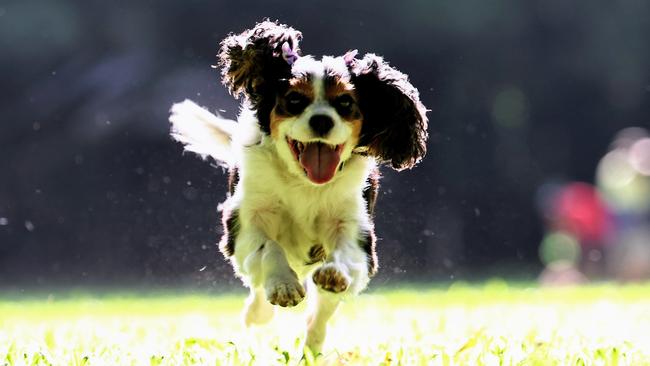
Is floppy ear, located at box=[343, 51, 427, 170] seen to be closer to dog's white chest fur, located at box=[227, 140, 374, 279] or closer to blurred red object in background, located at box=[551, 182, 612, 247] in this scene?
dog's white chest fur, located at box=[227, 140, 374, 279]

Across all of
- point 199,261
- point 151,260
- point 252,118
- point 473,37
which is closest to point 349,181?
point 252,118

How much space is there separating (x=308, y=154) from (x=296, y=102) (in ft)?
0.62

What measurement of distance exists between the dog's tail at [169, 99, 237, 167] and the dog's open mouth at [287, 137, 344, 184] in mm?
1135

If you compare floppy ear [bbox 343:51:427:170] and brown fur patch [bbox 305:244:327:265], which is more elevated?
floppy ear [bbox 343:51:427:170]

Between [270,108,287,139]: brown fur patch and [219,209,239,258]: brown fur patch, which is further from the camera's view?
[219,209,239,258]: brown fur patch

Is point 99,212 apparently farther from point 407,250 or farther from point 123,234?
point 407,250

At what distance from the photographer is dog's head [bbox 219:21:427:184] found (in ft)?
12.7

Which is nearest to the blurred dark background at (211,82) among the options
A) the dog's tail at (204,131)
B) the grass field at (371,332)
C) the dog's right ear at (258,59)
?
the grass field at (371,332)

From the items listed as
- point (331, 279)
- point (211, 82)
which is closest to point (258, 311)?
point (331, 279)

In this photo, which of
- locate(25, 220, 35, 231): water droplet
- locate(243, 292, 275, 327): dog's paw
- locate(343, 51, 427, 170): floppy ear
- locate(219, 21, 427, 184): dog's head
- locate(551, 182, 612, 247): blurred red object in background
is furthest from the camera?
locate(25, 220, 35, 231): water droplet

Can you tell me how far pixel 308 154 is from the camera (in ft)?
12.8

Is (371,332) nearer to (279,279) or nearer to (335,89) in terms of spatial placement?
(279,279)

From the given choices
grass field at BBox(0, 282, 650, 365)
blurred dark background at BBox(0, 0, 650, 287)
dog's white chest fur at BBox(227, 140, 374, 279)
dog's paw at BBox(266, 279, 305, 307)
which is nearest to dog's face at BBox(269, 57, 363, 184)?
dog's white chest fur at BBox(227, 140, 374, 279)

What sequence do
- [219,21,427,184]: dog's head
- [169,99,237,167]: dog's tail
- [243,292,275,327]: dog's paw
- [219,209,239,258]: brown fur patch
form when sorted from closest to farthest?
[219,21,427,184]: dog's head → [219,209,239,258]: brown fur patch → [243,292,275,327]: dog's paw → [169,99,237,167]: dog's tail
